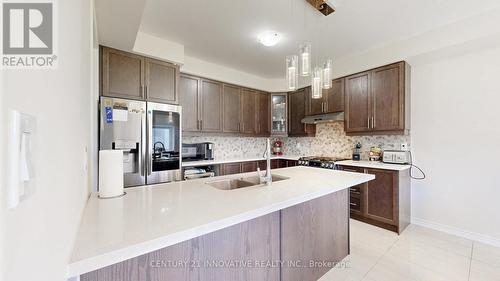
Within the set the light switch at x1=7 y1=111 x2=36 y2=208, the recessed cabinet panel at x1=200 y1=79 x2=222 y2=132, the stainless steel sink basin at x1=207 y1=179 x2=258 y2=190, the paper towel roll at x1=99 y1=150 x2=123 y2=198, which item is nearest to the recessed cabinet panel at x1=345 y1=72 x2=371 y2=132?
the recessed cabinet panel at x1=200 y1=79 x2=222 y2=132

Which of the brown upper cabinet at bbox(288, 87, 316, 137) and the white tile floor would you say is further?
the brown upper cabinet at bbox(288, 87, 316, 137)

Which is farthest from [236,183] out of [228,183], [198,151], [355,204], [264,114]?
[264,114]

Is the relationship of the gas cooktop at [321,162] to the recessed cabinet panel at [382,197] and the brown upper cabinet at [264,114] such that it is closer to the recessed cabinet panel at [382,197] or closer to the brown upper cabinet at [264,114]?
the recessed cabinet panel at [382,197]

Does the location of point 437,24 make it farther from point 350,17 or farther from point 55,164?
point 55,164

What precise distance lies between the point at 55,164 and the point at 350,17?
110 inches

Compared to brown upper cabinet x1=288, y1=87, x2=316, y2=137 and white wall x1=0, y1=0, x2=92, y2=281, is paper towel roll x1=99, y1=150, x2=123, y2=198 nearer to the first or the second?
white wall x1=0, y1=0, x2=92, y2=281

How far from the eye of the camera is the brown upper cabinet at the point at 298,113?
4.16m

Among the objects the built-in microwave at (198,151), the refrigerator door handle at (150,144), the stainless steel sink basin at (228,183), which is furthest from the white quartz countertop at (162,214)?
the built-in microwave at (198,151)

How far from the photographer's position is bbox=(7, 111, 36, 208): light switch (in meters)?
0.27

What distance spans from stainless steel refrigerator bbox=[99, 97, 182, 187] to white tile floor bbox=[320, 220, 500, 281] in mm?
2099

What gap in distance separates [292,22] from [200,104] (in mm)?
1806

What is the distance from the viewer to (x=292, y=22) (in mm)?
2490

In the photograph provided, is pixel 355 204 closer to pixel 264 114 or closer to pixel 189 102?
pixel 264 114

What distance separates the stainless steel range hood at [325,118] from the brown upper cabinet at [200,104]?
1612mm
